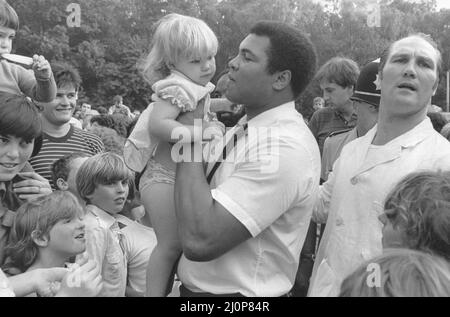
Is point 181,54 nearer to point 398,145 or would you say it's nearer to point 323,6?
point 398,145

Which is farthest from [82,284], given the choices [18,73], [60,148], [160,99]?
[60,148]

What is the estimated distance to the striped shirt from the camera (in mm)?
3811

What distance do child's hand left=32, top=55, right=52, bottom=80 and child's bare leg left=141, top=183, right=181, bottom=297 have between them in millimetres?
1123

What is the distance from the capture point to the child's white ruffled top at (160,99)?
231 centimetres

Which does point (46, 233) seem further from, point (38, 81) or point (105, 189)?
point (38, 81)

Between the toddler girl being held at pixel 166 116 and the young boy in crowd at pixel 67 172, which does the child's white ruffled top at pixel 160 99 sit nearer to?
the toddler girl being held at pixel 166 116

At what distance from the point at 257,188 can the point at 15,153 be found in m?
1.29

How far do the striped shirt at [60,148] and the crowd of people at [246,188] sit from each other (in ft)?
2.09

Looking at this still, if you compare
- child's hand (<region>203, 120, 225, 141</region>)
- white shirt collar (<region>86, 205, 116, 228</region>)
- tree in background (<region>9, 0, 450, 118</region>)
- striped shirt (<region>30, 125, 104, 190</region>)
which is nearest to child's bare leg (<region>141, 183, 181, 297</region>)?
child's hand (<region>203, 120, 225, 141</region>)

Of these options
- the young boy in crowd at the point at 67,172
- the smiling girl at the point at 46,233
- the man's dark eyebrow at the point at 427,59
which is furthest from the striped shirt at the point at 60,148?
the man's dark eyebrow at the point at 427,59

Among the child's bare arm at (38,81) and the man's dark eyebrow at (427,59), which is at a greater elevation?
the man's dark eyebrow at (427,59)

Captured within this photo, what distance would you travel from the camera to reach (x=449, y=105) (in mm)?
36188

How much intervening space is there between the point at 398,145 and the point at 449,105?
37015 mm

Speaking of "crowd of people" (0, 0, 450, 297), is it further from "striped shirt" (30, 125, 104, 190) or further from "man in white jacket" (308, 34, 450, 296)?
"striped shirt" (30, 125, 104, 190)
